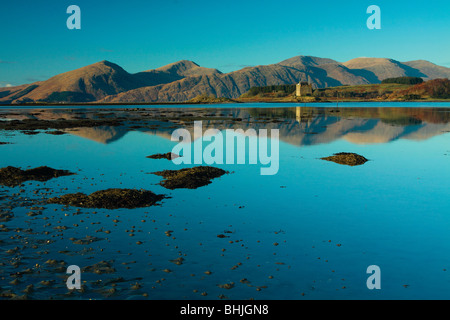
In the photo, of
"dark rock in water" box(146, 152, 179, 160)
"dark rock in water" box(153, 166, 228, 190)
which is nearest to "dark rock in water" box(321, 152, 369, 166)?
"dark rock in water" box(153, 166, 228, 190)

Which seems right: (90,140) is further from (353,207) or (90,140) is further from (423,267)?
(423,267)

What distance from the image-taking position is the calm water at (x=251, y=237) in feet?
39.5

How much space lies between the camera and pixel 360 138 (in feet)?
191

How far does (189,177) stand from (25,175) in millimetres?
14117

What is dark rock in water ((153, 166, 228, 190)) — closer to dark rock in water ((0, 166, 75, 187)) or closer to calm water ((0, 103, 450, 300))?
calm water ((0, 103, 450, 300))

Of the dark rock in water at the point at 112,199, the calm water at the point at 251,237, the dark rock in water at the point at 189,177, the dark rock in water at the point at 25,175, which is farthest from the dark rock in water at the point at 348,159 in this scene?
the dark rock in water at the point at 25,175

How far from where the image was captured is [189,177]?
28516mm

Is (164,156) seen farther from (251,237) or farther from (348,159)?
(251,237)

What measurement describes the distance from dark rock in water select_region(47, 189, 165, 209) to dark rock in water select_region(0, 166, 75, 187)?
802cm

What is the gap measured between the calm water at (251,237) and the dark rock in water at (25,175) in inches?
46.7

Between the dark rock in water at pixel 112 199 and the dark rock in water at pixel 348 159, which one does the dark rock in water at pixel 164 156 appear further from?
the dark rock in water at pixel 348 159

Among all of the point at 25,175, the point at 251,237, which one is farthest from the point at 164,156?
the point at 251,237

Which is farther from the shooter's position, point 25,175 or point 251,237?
point 25,175
